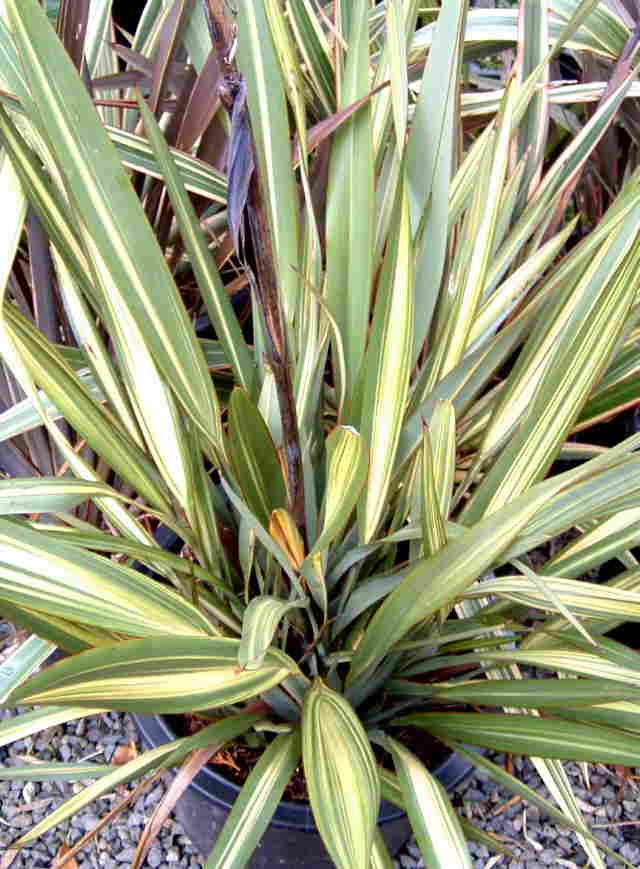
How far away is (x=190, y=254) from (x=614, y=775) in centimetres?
81

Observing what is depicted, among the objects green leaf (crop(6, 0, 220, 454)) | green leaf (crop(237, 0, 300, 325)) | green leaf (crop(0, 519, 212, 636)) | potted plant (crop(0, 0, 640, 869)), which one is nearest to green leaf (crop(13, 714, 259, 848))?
potted plant (crop(0, 0, 640, 869))

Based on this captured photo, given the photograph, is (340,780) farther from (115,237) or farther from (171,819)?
(171,819)

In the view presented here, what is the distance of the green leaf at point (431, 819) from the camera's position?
575 mm

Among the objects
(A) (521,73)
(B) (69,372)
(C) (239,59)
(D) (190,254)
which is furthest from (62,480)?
(A) (521,73)

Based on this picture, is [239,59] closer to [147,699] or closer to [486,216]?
[486,216]

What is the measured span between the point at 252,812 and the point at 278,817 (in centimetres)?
13

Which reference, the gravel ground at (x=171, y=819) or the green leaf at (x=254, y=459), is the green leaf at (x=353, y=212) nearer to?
the green leaf at (x=254, y=459)

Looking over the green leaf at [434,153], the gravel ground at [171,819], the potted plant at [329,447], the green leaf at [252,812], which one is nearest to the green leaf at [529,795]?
the potted plant at [329,447]

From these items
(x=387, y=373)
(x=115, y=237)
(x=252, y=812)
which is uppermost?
(x=115, y=237)

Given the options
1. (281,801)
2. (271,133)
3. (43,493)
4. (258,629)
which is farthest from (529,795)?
(271,133)

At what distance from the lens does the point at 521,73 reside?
883mm

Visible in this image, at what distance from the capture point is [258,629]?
1.69ft

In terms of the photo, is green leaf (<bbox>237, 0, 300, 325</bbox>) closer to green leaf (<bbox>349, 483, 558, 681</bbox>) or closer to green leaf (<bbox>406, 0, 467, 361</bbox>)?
green leaf (<bbox>406, 0, 467, 361</bbox>)

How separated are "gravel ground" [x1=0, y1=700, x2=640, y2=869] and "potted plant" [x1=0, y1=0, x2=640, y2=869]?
228 millimetres
